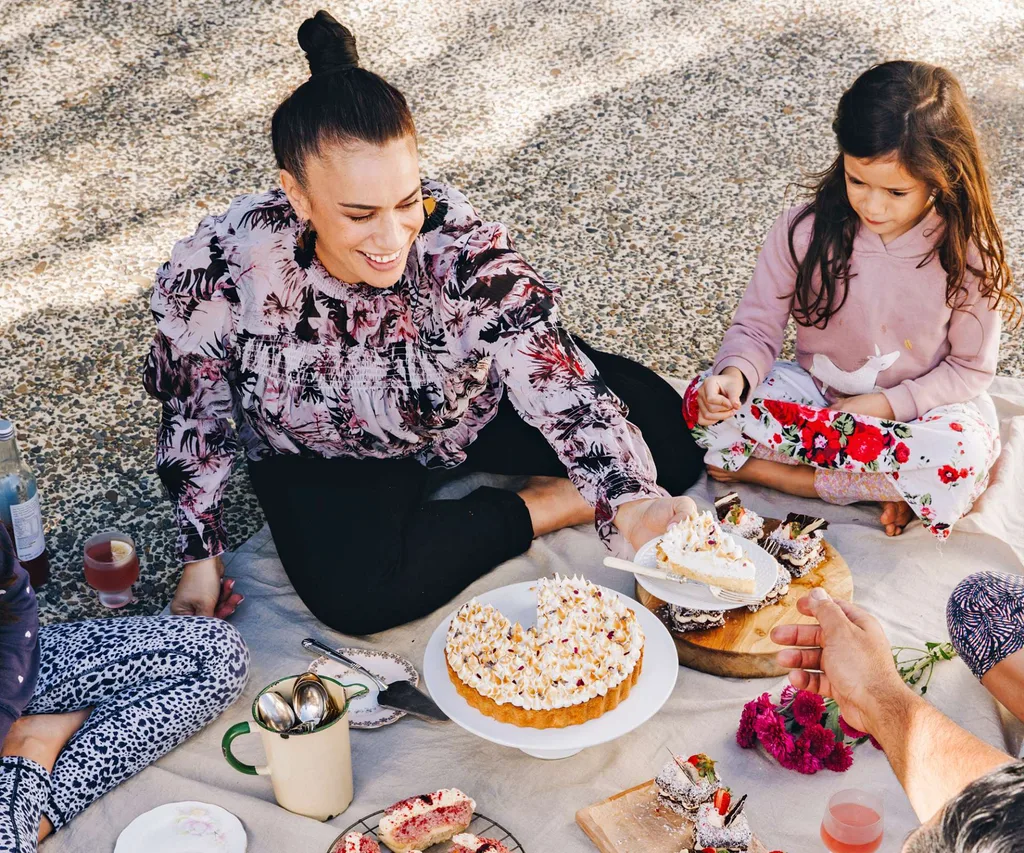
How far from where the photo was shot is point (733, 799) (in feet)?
7.03

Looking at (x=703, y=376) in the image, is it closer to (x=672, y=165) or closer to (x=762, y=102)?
(x=672, y=165)

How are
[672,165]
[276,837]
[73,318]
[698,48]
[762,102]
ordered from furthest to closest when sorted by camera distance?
[698,48] → [762,102] → [672,165] → [73,318] → [276,837]

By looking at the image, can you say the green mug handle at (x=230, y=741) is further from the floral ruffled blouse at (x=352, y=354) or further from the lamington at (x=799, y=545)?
the lamington at (x=799, y=545)

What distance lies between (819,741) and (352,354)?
4.04 feet

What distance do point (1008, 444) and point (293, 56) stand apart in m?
3.37

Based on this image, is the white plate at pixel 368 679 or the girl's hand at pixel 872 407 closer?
the white plate at pixel 368 679

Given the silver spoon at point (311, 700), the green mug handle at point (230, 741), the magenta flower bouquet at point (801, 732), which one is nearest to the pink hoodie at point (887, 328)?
the magenta flower bouquet at point (801, 732)

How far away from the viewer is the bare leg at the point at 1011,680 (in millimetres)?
2148

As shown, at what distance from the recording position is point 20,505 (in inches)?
103

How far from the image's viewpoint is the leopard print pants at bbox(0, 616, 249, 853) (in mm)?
2086

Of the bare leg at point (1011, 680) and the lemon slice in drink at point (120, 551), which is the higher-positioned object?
the lemon slice in drink at point (120, 551)

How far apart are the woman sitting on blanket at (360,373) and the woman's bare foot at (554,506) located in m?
0.06

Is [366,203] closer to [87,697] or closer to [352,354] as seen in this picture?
[352,354]

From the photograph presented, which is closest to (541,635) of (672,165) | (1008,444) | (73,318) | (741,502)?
(741,502)
